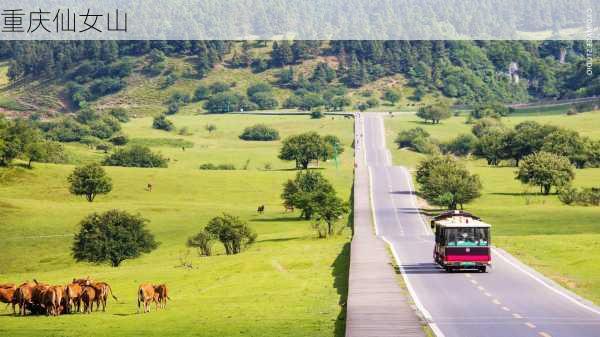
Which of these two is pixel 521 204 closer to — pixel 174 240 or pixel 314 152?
pixel 174 240

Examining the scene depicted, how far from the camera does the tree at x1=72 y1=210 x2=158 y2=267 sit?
95.6 meters

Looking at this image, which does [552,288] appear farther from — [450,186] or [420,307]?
[450,186]

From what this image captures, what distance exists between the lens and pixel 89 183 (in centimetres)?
14588

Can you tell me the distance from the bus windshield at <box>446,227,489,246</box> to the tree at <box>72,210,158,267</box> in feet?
135

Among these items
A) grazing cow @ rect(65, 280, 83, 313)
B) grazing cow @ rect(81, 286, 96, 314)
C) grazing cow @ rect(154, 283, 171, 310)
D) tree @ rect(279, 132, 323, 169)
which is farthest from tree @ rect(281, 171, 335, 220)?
grazing cow @ rect(65, 280, 83, 313)

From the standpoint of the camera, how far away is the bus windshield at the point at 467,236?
207 feet

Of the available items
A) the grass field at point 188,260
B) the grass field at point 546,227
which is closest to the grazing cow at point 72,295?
the grass field at point 188,260

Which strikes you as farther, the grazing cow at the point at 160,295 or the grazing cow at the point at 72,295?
the grazing cow at the point at 160,295

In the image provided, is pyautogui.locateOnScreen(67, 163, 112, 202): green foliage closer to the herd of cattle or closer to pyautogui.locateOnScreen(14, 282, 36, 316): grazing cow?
the herd of cattle

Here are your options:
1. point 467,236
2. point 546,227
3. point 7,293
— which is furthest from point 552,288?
point 546,227

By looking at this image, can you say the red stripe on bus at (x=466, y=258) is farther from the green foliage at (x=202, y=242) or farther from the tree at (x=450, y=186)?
the tree at (x=450, y=186)

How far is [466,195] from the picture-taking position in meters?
133

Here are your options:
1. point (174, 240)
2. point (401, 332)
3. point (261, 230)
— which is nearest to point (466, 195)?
point (261, 230)

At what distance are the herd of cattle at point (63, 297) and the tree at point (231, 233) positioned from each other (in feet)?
145
